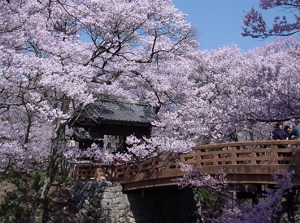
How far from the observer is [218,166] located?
12.5 meters

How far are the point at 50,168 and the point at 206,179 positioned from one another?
5.63 m

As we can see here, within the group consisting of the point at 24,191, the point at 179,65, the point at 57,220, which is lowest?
the point at 57,220

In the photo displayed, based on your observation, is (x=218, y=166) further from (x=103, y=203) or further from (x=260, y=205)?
(x=103, y=203)

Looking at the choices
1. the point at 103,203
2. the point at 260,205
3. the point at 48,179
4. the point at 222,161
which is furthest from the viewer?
the point at 103,203

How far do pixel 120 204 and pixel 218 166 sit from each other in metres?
4.88

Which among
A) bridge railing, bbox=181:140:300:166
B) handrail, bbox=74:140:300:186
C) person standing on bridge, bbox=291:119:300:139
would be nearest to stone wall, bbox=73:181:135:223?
handrail, bbox=74:140:300:186

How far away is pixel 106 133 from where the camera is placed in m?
19.2

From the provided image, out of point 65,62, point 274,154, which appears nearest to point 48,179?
point 65,62

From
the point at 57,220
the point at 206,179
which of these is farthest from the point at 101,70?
the point at 206,179

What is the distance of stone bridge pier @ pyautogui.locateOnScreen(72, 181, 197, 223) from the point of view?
15570mm

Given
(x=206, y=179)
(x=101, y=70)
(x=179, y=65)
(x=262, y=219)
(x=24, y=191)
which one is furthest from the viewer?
(x=179, y=65)

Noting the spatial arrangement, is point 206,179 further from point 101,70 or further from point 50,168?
point 101,70

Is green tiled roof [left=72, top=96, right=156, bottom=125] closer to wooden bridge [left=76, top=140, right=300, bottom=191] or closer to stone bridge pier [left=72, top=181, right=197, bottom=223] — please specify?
wooden bridge [left=76, top=140, right=300, bottom=191]

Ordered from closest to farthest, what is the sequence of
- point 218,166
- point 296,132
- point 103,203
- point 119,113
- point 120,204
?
point 296,132 → point 218,166 → point 103,203 → point 120,204 → point 119,113
